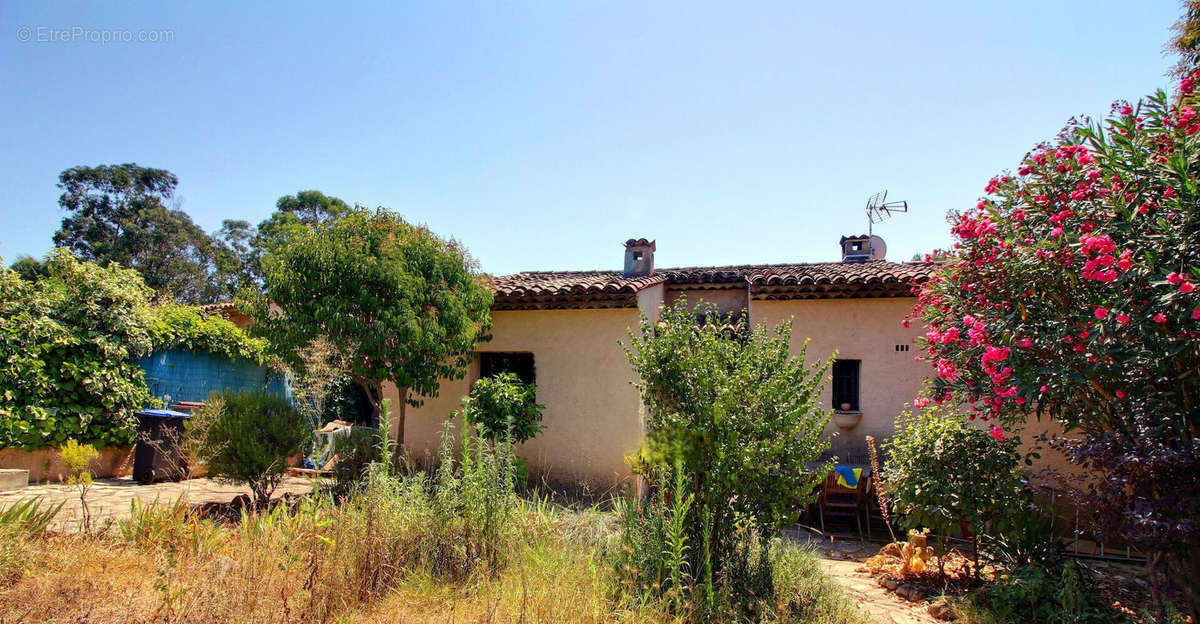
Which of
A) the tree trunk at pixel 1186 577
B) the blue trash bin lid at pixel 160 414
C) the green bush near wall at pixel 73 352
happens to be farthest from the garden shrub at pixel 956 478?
the blue trash bin lid at pixel 160 414

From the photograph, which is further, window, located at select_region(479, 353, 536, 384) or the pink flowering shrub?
window, located at select_region(479, 353, 536, 384)

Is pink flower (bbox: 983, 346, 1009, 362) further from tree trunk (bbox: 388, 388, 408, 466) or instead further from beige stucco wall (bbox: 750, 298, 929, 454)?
tree trunk (bbox: 388, 388, 408, 466)

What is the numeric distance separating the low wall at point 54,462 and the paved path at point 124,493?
8.9 inches

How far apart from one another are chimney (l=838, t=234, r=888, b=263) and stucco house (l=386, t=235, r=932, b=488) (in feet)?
12.6

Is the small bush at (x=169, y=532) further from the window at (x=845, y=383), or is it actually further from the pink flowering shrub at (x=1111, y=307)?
the window at (x=845, y=383)

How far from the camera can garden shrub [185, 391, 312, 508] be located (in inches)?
252

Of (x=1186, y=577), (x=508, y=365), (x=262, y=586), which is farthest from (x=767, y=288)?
(x=262, y=586)

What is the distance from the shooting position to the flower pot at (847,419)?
8781 mm

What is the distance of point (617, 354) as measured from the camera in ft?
30.0

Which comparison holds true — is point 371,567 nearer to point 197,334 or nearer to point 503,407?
point 503,407

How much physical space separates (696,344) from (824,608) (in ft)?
6.97

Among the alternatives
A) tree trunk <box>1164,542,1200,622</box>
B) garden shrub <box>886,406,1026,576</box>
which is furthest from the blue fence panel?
tree trunk <box>1164,542,1200,622</box>

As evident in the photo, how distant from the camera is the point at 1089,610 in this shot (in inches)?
180

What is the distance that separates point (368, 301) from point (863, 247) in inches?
427
